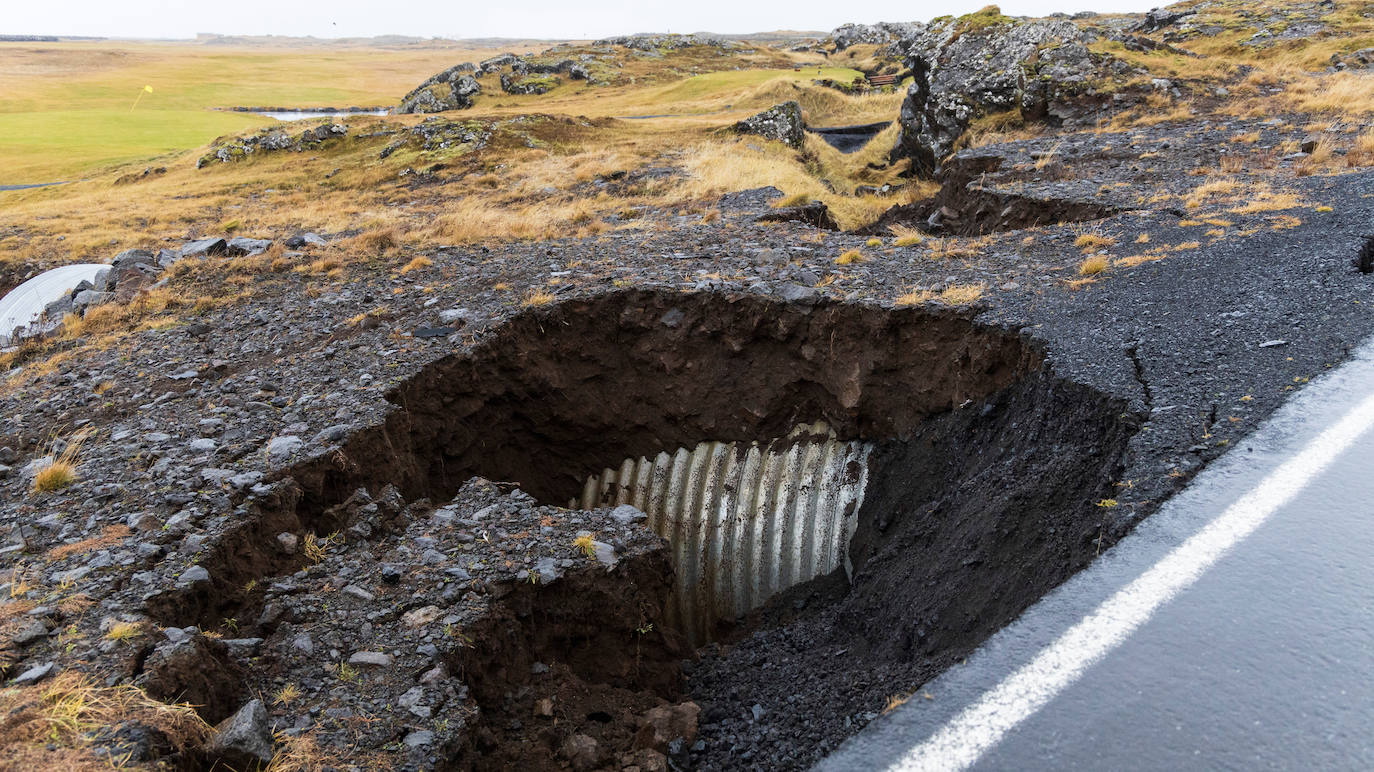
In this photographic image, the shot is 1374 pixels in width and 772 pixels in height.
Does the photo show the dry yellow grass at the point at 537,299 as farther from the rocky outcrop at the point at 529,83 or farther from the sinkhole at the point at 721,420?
the rocky outcrop at the point at 529,83

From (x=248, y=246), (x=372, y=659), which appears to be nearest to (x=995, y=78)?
(x=248, y=246)

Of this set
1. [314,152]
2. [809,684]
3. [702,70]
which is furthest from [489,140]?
[702,70]

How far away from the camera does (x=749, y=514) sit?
820 cm

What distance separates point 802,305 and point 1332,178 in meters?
7.46

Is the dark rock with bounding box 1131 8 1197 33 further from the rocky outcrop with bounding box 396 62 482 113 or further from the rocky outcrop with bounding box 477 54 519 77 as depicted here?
the rocky outcrop with bounding box 477 54 519 77

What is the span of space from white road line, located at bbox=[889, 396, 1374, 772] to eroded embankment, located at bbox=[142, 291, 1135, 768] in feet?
1.41

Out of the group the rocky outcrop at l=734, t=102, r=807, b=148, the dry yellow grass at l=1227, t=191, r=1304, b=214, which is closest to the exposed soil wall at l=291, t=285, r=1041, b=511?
the dry yellow grass at l=1227, t=191, r=1304, b=214

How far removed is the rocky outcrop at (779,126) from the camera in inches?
969

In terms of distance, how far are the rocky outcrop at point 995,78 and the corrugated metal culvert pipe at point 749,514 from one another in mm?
13330

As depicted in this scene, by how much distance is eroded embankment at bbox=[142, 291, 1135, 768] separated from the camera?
4.47m

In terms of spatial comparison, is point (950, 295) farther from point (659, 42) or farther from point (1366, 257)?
point (659, 42)

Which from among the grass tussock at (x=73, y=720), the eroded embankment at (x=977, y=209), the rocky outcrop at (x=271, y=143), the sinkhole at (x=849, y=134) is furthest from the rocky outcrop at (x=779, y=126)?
the grass tussock at (x=73, y=720)

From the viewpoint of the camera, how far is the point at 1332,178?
9969mm

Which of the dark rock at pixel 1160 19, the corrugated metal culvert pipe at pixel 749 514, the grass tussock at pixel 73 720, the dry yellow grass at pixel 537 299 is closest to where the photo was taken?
the grass tussock at pixel 73 720
